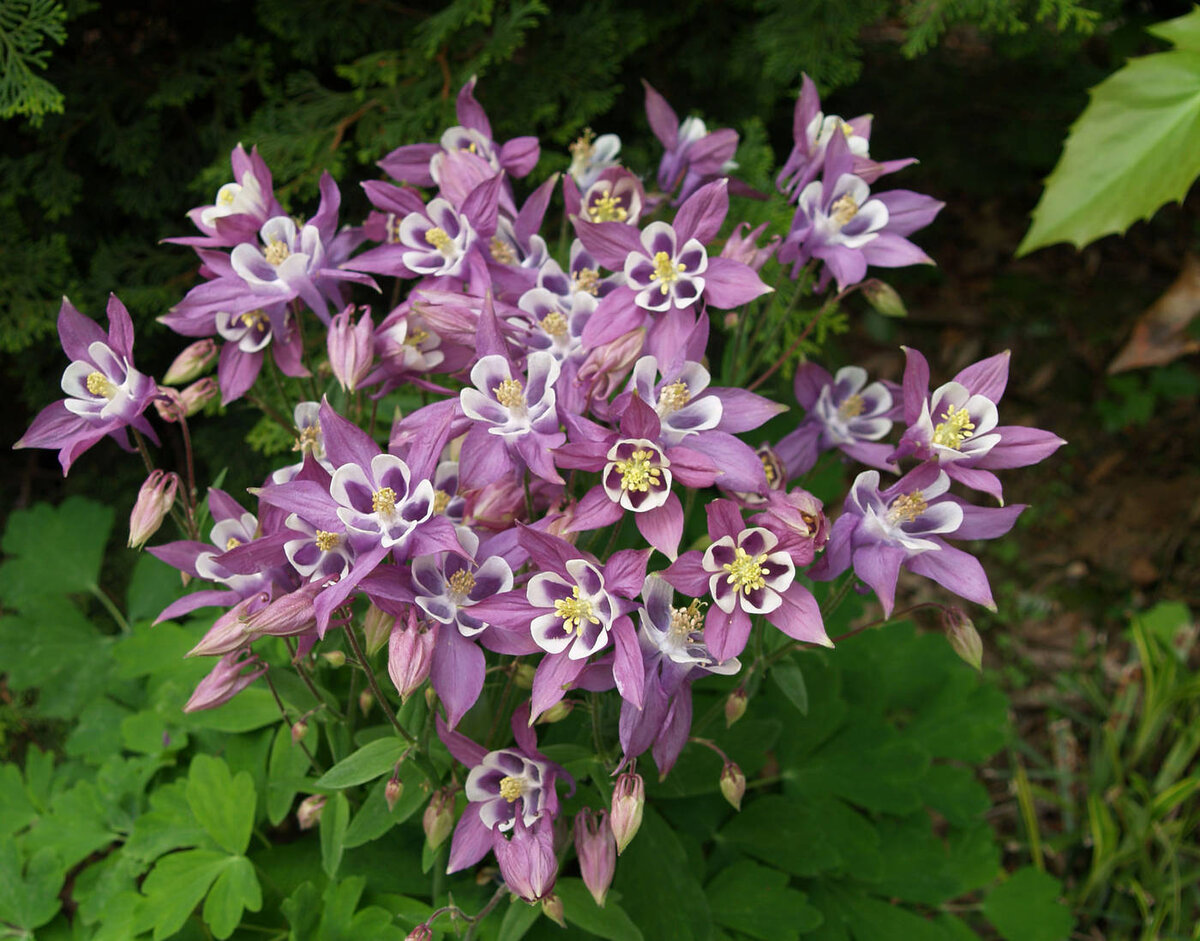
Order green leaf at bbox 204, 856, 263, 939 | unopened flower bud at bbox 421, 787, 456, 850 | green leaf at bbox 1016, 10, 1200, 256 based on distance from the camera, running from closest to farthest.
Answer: unopened flower bud at bbox 421, 787, 456, 850
green leaf at bbox 204, 856, 263, 939
green leaf at bbox 1016, 10, 1200, 256

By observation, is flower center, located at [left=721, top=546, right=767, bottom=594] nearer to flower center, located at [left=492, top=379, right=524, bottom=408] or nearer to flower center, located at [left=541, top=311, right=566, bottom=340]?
flower center, located at [left=492, top=379, right=524, bottom=408]

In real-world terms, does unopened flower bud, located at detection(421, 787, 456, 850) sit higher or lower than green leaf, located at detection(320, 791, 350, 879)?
higher

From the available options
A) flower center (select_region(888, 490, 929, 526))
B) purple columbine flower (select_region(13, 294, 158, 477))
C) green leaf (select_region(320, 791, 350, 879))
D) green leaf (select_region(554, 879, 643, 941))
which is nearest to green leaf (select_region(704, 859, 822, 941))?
green leaf (select_region(554, 879, 643, 941))

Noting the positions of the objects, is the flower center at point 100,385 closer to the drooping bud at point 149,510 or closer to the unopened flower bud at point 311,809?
the drooping bud at point 149,510

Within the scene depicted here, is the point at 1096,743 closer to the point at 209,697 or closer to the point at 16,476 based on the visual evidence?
the point at 209,697

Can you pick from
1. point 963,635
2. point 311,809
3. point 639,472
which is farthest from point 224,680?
point 963,635

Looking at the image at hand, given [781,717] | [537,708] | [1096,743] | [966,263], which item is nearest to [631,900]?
[781,717]

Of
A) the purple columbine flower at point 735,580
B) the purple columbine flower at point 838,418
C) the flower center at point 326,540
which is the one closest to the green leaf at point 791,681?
the purple columbine flower at point 735,580
